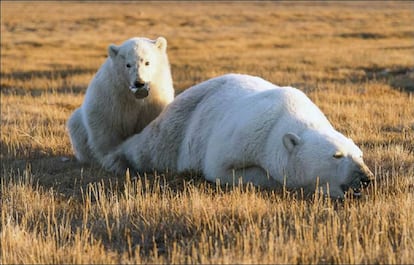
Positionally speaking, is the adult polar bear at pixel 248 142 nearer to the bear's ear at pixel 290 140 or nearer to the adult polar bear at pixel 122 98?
the bear's ear at pixel 290 140

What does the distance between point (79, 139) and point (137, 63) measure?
1.63 meters

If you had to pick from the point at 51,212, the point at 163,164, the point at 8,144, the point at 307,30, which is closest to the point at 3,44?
the point at 307,30

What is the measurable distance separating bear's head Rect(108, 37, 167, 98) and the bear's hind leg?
3.77ft

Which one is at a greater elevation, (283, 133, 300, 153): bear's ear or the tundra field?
(283, 133, 300, 153): bear's ear

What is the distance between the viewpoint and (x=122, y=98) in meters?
8.95

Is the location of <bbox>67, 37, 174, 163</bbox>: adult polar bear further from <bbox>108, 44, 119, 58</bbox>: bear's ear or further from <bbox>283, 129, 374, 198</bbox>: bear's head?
<bbox>283, 129, 374, 198</bbox>: bear's head

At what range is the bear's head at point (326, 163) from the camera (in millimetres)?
5875

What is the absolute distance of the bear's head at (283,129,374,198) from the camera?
5.88m

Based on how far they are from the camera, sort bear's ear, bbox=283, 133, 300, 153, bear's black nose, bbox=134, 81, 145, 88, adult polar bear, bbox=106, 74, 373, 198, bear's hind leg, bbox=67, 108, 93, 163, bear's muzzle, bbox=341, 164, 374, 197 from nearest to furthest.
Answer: bear's muzzle, bbox=341, 164, 374, 197, adult polar bear, bbox=106, 74, 373, 198, bear's ear, bbox=283, 133, 300, 153, bear's black nose, bbox=134, 81, 145, 88, bear's hind leg, bbox=67, 108, 93, 163

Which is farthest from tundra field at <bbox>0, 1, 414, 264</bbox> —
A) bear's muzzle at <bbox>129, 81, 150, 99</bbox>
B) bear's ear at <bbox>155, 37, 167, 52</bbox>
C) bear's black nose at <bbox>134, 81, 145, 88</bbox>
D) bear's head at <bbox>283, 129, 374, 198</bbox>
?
bear's ear at <bbox>155, 37, 167, 52</bbox>

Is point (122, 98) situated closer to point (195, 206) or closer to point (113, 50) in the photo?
point (113, 50)

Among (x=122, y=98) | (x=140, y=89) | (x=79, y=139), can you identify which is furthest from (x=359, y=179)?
(x=79, y=139)

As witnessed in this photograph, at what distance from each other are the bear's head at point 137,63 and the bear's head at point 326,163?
275 centimetres

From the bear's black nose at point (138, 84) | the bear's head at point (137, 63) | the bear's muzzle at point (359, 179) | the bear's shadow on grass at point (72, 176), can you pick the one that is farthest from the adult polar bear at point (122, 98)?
the bear's muzzle at point (359, 179)
